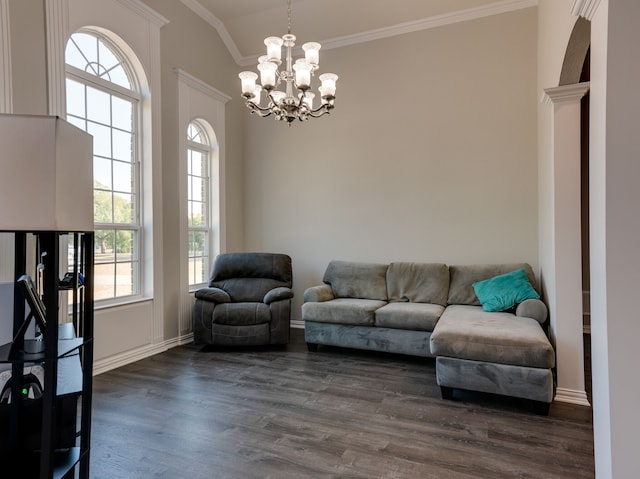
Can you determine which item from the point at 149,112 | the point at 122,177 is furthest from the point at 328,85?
the point at 122,177

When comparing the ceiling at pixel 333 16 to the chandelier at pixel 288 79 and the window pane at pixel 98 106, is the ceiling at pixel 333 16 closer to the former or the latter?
the window pane at pixel 98 106

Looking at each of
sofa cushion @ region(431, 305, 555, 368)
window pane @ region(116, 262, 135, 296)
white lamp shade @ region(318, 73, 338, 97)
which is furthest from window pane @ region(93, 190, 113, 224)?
sofa cushion @ region(431, 305, 555, 368)

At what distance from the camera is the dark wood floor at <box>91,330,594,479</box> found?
1.99 m

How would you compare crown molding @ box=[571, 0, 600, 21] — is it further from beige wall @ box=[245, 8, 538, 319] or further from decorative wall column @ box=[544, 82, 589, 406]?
beige wall @ box=[245, 8, 538, 319]

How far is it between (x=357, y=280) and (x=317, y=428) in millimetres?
2213

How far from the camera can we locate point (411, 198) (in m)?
4.55

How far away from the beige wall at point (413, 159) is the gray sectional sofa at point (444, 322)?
367 mm

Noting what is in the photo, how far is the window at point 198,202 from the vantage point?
183 inches

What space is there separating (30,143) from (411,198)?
3.94m

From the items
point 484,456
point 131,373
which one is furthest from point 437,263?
point 131,373

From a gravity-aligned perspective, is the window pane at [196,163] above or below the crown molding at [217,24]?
below

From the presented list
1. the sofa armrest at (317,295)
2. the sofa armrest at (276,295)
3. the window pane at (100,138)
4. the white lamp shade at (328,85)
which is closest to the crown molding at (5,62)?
the window pane at (100,138)

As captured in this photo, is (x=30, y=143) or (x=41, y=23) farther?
(x=41, y=23)

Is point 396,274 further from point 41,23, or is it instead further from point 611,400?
point 41,23
